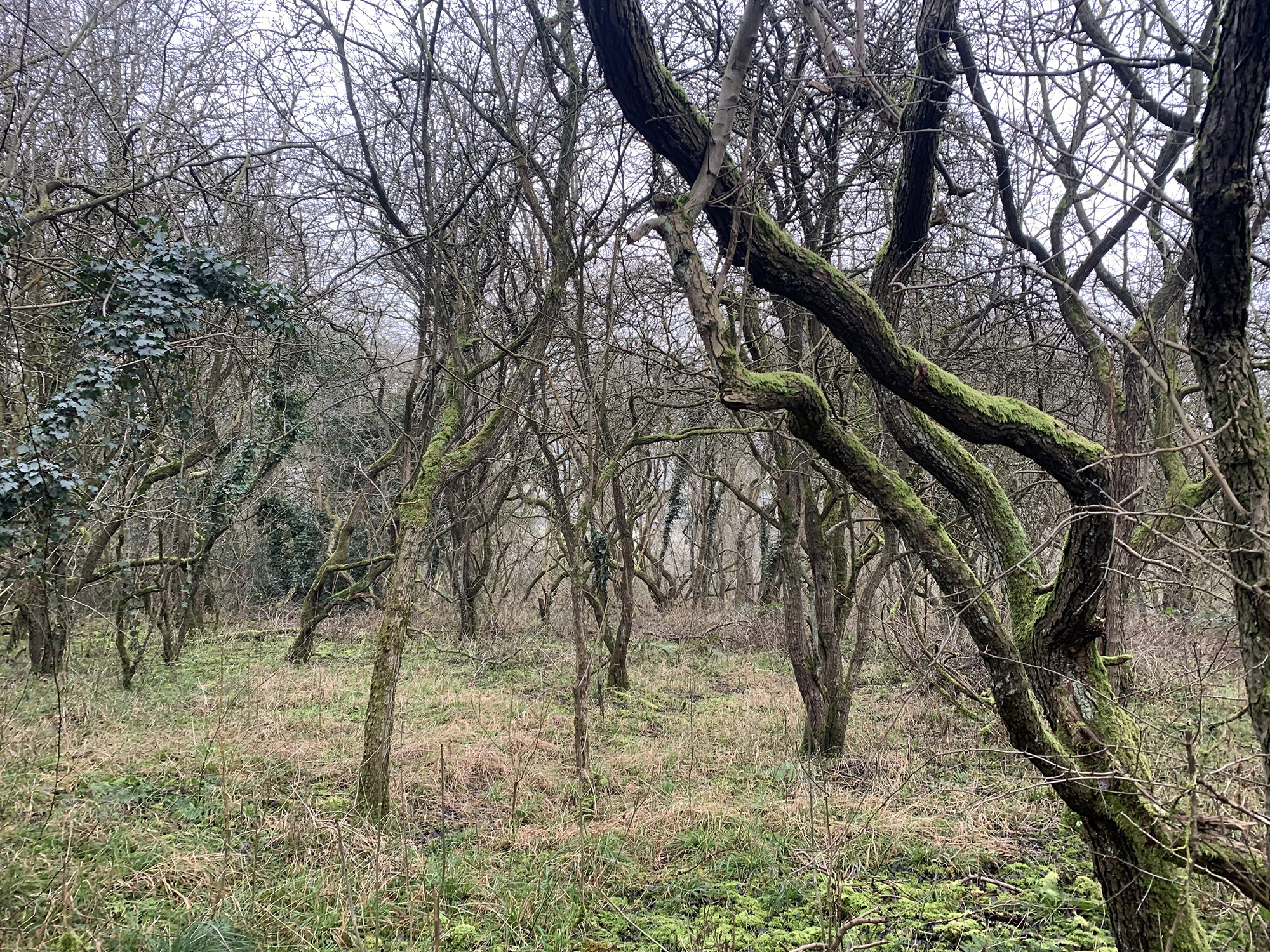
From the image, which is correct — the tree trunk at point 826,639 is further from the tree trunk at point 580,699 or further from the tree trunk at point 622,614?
the tree trunk at point 622,614

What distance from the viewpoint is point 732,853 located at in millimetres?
4293

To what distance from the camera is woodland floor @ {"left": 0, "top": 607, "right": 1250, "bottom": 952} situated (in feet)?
10.8

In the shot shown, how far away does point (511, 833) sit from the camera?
444cm

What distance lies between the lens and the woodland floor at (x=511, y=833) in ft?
10.8

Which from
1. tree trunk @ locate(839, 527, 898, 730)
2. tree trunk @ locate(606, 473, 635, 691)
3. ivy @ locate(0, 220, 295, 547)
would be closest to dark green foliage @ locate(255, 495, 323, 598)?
ivy @ locate(0, 220, 295, 547)

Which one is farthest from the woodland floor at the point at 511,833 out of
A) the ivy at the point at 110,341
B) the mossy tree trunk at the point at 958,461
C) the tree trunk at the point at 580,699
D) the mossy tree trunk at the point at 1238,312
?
the ivy at the point at 110,341

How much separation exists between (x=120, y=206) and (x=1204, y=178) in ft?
26.9

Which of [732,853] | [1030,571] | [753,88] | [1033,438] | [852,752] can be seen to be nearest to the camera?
[1033,438]

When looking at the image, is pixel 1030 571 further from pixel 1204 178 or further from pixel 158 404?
pixel 158 404

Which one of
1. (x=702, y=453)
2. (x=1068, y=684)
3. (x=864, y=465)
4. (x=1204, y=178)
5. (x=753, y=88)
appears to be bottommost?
(x=1068, y=684)

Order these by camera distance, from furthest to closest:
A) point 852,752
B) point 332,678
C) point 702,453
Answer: point 702,453 < point 332,678 < point 852,752

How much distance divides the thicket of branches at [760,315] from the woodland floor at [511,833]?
0.67 m

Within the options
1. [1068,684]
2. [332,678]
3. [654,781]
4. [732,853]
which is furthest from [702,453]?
[1068,684]

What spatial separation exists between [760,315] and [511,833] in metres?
5.14
